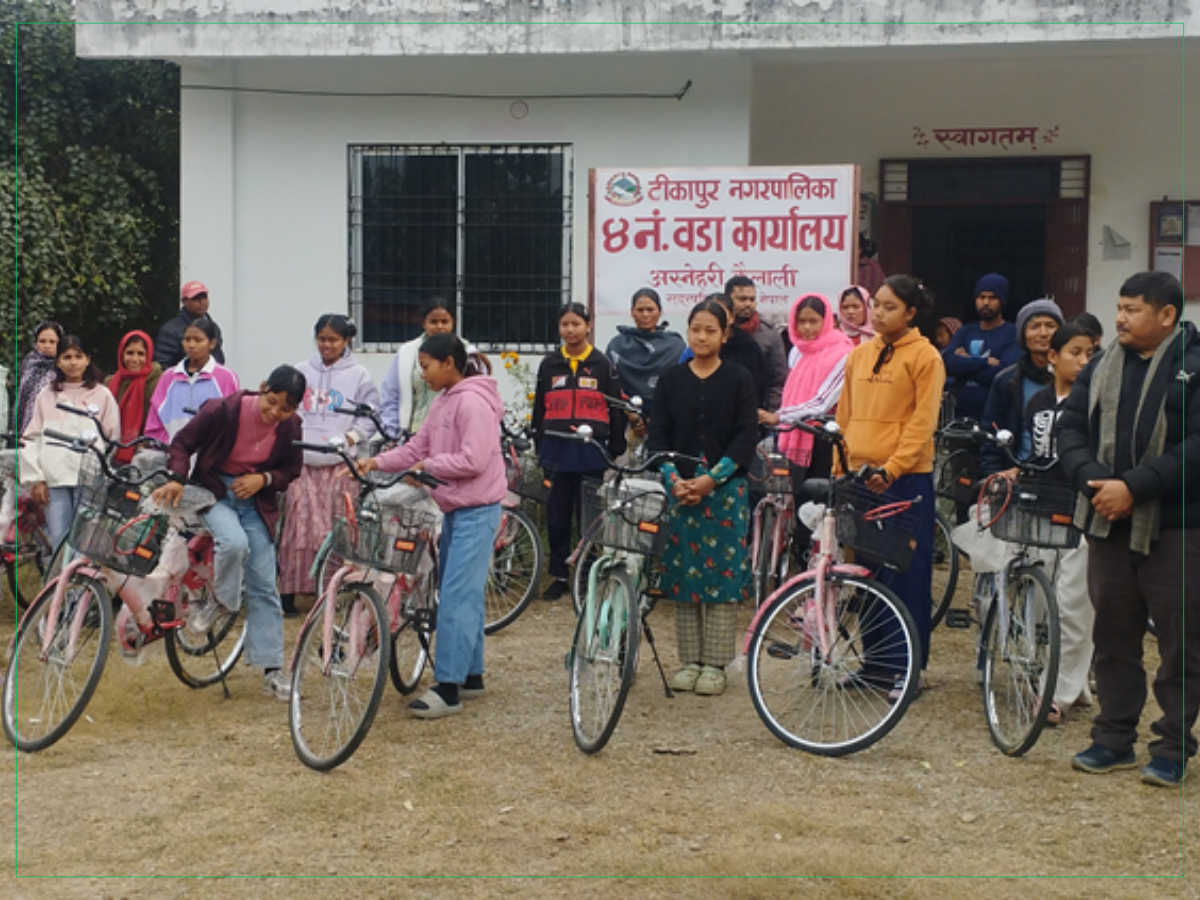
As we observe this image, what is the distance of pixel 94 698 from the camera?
646 cm

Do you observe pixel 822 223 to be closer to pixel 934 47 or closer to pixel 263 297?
pixel 934 47

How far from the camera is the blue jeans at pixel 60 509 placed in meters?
8.21

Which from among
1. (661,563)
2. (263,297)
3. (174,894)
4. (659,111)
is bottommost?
(174,894)

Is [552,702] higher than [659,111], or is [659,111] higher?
[659,111]

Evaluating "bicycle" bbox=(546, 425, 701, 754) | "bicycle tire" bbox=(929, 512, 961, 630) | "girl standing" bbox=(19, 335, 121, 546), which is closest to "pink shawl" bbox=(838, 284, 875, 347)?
"bicycle tire" bbox=(929, 512, 961, 630)

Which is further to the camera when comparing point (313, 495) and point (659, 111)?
point (659, 111)

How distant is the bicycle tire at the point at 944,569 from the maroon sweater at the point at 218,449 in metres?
3.24

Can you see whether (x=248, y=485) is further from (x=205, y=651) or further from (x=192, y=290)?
(x=192, y=290)

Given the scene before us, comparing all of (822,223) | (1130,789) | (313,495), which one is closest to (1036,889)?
(1130,789)

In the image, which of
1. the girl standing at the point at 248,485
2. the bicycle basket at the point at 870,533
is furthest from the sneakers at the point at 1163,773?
the girl standing at the point at 248,485

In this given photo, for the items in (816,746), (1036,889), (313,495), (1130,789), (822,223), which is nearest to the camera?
(1036,889)

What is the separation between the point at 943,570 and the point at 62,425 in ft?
16.9

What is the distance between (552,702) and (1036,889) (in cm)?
271

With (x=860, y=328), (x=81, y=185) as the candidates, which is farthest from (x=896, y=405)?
(x=81, y=185)
